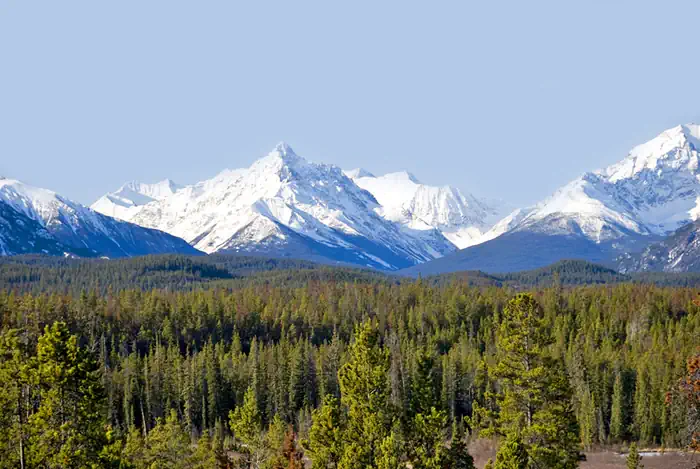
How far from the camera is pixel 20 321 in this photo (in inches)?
5950

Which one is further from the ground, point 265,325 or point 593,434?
point 265,325

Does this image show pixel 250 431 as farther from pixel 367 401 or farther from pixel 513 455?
pixel 513 455

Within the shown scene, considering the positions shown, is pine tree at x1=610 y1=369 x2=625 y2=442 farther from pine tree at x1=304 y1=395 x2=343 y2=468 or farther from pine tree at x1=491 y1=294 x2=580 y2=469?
pine tree at x1=304 y1=395 x2=343 y2=468

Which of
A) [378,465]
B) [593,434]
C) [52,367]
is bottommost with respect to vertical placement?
[593,434]

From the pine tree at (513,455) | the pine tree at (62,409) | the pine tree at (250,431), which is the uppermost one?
the pine tree at (62,409)

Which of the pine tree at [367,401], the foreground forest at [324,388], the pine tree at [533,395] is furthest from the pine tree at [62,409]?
the pine tree at [533,395]

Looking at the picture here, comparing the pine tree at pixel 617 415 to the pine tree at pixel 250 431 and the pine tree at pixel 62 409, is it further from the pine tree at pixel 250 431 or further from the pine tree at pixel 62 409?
the pine tree at pixel 62 409

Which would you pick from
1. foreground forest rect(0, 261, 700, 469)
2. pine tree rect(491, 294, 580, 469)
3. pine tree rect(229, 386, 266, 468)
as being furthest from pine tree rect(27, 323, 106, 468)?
pine tree rect(491, 294, 580, 469)

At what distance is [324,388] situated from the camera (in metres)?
148

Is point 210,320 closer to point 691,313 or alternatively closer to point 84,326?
point 84,326

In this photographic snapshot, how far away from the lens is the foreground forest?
4384cm

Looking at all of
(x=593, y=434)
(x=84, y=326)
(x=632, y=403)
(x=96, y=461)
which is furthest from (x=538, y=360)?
(x=84, y=326)

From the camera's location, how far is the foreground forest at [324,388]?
43.8 metres

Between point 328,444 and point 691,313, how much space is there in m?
166
